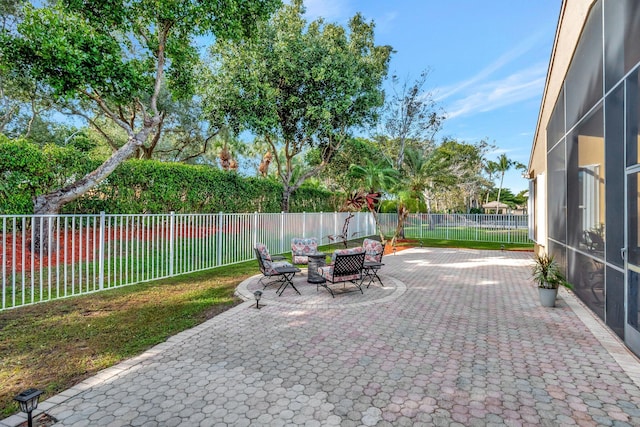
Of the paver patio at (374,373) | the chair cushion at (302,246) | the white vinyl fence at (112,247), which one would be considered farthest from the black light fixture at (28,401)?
the chair cushion at (302,246)

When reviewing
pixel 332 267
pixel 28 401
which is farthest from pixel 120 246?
pixel 28 401

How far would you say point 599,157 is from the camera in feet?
18.9

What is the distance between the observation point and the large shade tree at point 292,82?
15.1 metres

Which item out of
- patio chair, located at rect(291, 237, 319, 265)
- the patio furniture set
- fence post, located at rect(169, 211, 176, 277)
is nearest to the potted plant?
the patio furniture set

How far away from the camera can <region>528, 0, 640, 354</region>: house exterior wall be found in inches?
175

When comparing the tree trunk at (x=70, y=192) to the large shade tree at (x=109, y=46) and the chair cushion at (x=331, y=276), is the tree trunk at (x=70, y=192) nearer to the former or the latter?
the large shade tree at (x=109, y=46)

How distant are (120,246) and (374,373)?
7020 millimetres

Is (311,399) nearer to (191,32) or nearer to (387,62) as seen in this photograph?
(191,32)

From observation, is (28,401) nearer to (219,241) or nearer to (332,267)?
(332,267)

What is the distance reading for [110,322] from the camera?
18.8ft

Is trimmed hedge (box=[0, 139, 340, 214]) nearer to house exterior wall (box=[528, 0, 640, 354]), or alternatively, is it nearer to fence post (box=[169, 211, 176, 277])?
fence post (box=[169, 211, 176, 277])

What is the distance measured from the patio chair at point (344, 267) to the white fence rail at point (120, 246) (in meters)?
4.69

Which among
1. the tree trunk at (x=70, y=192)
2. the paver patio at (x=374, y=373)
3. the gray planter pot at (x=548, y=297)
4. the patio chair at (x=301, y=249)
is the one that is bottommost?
the paver patio at (x=374, y=373)

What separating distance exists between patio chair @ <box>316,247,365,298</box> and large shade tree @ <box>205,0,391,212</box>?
9.48 metres
